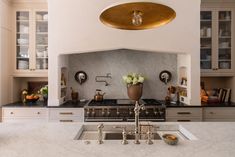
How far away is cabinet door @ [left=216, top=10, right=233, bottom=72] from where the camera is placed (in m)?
4.05

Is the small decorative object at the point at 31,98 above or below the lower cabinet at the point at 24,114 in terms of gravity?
above

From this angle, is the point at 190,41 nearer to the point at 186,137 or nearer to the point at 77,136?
the point at 186,137

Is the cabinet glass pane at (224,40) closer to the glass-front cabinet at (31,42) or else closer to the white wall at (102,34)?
the white wall at (102,34)

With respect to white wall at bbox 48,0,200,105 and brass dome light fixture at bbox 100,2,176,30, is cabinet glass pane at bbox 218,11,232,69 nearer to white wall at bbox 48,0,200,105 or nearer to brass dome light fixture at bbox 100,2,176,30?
white wall at bbox 48,0,200,105

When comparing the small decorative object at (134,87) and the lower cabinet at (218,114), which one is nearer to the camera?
the small decorative object at (134,87)

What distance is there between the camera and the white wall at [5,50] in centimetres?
373

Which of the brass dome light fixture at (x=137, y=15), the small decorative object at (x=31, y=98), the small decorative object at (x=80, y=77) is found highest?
the brass dome light fixture at (x=137, y=15)

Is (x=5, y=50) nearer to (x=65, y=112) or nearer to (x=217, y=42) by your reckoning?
(x=65, y=112)

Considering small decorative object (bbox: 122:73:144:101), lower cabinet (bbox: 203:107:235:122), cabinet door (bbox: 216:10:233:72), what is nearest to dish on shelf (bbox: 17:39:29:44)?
small decorative object (bbox: 122:73:144:101)

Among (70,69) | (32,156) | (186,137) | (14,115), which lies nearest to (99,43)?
(70,69)

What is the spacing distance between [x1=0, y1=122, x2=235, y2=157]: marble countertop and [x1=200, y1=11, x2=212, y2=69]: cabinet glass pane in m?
2.19

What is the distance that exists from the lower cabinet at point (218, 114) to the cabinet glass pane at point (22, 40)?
3290 millimetres

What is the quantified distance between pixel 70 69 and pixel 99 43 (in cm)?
102

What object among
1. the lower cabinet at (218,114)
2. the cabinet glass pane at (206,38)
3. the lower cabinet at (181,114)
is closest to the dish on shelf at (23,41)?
the lower cabinet at (181,114)
